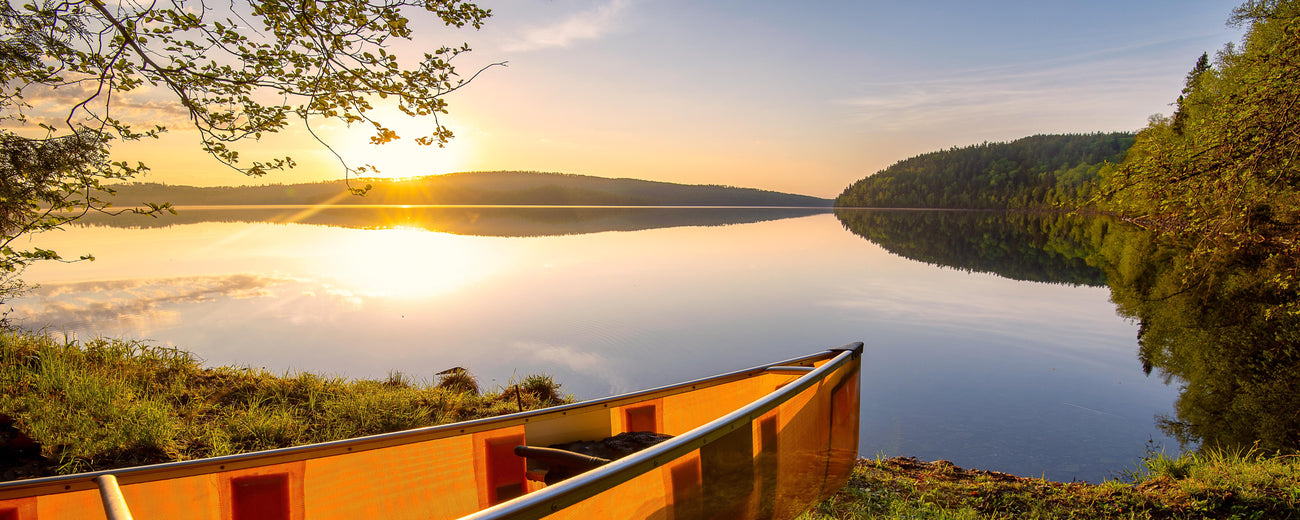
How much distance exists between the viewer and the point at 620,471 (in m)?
2.03

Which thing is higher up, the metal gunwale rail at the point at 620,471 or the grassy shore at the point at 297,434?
the metal gunwale rail at the point at 620,471

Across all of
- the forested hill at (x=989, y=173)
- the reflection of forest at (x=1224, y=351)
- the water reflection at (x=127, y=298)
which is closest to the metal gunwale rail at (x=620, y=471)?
the reflection of forest at (x=1224, y=351)

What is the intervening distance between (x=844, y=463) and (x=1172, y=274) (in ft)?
67.3

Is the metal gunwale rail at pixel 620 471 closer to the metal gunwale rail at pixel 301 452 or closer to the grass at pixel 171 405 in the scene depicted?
the metal gunwale rail at pixel 301 452

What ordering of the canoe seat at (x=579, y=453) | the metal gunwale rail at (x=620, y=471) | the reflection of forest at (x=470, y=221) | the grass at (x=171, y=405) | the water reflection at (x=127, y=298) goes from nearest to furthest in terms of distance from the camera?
the metal gunwale rail at (x=620, y=471), the canoe seat at (x=579, y=453), the grass at (x=171, y=405), the water reflection at (x=127, y=298), the reflection of forest at (x=470, y=221)

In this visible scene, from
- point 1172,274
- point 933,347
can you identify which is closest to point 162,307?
point 933,347

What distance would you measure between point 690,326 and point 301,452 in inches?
413

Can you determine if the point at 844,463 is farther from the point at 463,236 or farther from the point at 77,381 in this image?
the point at 463,236

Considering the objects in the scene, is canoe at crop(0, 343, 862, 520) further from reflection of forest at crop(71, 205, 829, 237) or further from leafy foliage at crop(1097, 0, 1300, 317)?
reflection of forest at crop(71, 205, 829, 237)

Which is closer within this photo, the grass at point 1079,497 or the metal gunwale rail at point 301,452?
the metal gunwale rail at point 301,452

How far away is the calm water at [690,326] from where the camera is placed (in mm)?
7398

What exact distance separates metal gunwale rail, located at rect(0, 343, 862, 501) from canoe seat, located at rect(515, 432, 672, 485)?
0.25 meters

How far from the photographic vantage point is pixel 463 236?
Result: 38750 millimetres

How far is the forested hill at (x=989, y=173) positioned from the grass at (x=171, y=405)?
391 feet
